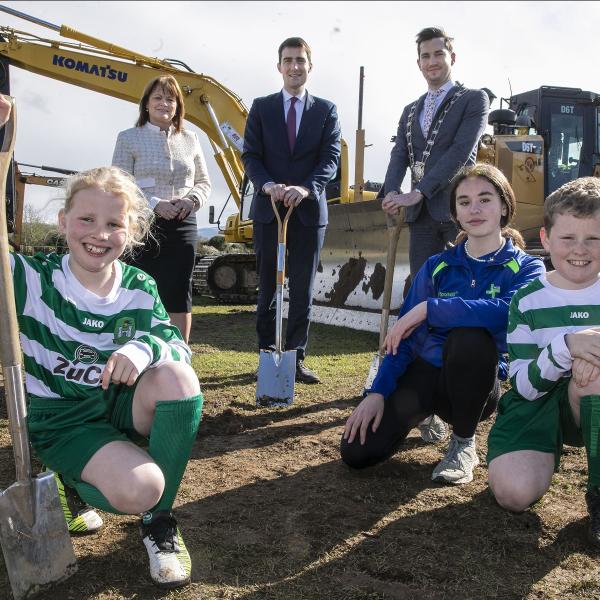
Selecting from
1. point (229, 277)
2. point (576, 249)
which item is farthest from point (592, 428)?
point (229, 277)

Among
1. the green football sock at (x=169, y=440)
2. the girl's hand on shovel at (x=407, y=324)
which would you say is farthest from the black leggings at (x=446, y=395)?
the green football sock at (x=169, y=440)

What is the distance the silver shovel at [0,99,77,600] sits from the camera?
70.1 inches

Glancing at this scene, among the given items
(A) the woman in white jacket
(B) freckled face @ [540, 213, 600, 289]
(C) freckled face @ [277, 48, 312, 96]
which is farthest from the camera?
(C) freckled face @ [277, 48, 312, 96]

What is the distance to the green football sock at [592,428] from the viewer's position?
2.07 metres

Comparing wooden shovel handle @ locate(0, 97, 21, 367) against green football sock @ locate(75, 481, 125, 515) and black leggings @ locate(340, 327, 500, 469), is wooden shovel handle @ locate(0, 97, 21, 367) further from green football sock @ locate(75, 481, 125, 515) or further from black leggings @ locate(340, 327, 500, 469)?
black leggings @ locate(340, 327, 500, 469)

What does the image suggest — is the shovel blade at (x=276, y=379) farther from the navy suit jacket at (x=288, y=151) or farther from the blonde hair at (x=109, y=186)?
the blonde hair at (x=109, y=186)

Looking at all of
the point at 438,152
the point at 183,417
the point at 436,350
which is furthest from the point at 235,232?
the point at 183,417

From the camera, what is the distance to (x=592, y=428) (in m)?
2.08

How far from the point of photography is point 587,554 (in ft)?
6.85

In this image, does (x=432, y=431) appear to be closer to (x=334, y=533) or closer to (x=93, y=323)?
(x=334, y=533)

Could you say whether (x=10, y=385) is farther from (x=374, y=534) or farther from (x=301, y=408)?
(x=301, y=408)

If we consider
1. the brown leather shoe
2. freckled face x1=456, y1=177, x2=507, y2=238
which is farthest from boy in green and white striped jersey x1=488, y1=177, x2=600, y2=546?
the brown leather shoe

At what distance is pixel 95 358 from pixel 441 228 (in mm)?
2319

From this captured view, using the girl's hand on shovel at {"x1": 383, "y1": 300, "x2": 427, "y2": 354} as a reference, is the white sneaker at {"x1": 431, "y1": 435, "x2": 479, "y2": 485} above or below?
below
